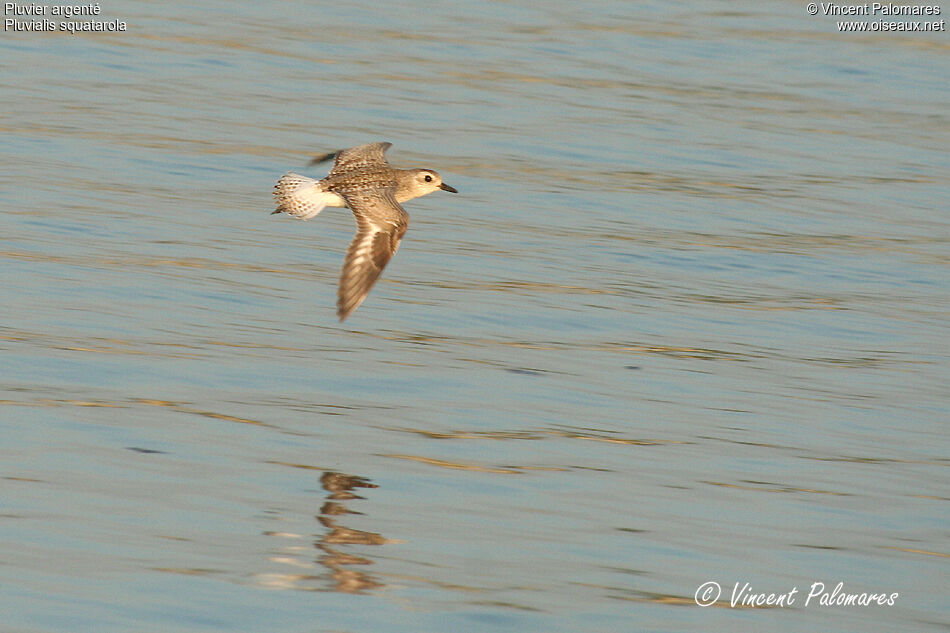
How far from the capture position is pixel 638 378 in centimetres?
938

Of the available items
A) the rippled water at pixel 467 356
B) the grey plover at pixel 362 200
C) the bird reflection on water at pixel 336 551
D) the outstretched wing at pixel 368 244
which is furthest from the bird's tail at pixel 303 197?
the bird reflection on water at pixel 336 551

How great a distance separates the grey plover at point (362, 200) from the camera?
909 centimetres

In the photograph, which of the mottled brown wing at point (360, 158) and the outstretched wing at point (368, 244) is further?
Result: the mottled brown wing at point (360, 158)

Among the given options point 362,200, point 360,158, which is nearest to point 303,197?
point 362,200

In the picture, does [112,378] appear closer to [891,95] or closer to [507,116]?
[507,116]

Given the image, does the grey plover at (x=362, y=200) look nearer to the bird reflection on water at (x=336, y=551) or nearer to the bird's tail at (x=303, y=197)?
the bird's tail at (x=303, y=197)

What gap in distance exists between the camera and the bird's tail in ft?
34.2

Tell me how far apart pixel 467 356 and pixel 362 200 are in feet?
3.94

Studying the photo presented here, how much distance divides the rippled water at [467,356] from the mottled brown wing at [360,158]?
0.71 meters

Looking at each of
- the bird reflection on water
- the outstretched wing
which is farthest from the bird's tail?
the bird reflection on water

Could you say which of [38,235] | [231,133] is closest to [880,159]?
[231,133]

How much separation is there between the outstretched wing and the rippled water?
463 mm

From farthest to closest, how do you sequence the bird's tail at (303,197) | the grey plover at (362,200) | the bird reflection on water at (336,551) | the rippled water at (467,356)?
the bird's tail at (303,197) → the grey plover at (362,200) → the rippled water at (467,356) → the bird reflection on water at (336,551)

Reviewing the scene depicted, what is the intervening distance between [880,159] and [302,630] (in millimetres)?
11762
